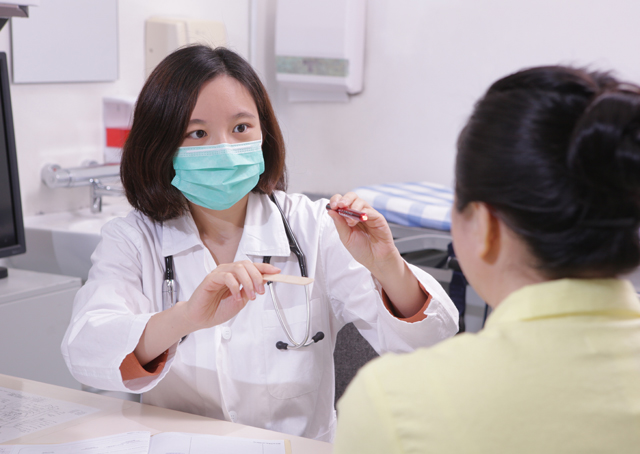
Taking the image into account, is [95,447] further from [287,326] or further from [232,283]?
[287,326]

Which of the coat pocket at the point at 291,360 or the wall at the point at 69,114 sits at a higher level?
the wall at the point at 69,114

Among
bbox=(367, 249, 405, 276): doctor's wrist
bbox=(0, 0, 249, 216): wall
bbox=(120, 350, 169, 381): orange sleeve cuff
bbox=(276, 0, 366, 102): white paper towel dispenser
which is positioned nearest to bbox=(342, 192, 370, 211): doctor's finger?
bbox=(367, 249, 405, 276): doctor's wrist

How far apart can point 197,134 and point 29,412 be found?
62 cm

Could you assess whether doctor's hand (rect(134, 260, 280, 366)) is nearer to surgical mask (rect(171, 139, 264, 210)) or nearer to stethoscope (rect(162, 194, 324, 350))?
stethoscope (rect(162, 194, 324, 350))

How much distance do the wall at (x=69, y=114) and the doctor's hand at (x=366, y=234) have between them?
1382 mm

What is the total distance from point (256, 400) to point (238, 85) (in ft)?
2.17

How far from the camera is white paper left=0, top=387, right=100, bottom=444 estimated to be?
106 centimetres

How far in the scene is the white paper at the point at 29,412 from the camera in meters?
1.06

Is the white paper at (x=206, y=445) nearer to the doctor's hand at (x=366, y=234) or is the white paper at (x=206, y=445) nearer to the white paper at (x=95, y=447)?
the white paper at (x=95, y=447)

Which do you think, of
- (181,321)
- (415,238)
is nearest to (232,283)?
(181,321)

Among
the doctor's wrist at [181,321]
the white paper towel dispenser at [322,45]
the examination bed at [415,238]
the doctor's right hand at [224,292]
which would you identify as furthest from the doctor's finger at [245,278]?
the white paper towel dispenser at [322,45]

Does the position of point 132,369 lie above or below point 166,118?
below

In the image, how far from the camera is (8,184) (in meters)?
1.80

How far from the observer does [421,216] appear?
7.16 feet
